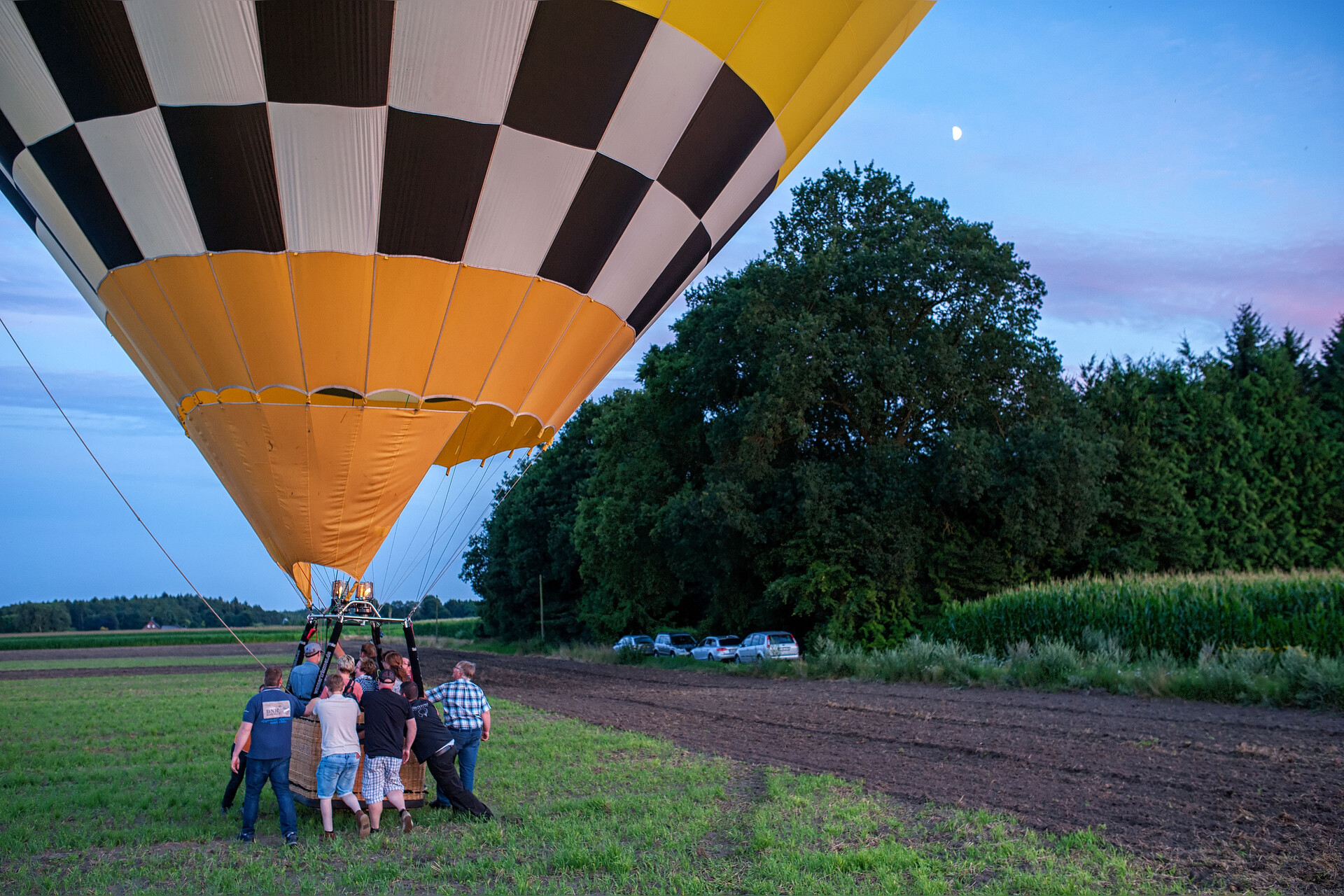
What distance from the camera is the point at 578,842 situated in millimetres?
6023

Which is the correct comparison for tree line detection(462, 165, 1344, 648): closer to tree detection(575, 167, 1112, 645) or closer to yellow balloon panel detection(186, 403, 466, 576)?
tree detection(575, 167, 1112, 645)

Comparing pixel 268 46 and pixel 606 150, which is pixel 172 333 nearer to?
pixel 268 46

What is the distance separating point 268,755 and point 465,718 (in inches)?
56.4

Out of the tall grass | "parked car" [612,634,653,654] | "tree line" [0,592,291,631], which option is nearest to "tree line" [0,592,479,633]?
"tree line" [0,592,291,631]

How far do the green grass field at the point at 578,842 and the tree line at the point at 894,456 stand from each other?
1396cm

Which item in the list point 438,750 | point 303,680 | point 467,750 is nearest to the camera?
point 438,750

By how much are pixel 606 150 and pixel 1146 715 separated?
978cm

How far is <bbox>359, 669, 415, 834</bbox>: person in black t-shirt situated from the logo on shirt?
548 mm

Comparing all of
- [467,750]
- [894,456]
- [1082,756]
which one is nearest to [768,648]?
[894,456]

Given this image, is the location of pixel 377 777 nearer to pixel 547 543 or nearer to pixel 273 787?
pixel 273 787

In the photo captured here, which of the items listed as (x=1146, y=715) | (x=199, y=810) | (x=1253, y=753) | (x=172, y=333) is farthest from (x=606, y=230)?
(x=1146, y=715)

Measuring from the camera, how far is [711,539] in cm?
2572

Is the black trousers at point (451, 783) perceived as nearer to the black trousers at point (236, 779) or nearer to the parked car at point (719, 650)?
the black trousers at point (236, 779)

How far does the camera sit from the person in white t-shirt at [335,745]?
6.43 metres
